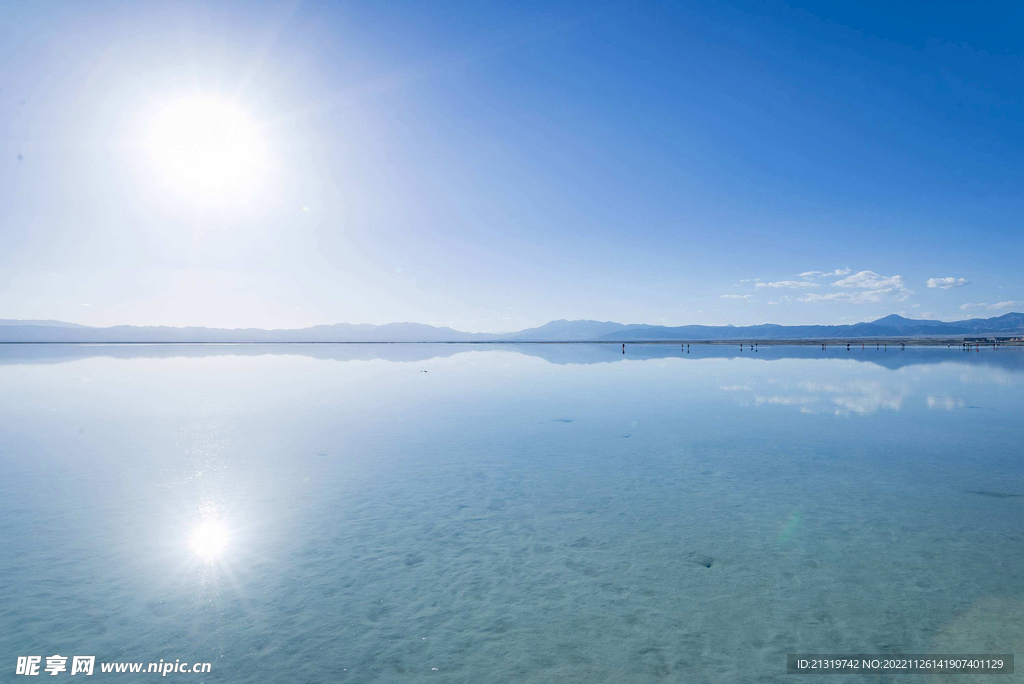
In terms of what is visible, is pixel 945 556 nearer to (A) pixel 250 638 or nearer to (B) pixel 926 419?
(A) pixel 250 638

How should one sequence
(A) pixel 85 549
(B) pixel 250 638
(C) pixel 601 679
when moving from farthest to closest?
(A) pixel 85 549 → (B) pixel 250 638 → (C) pixel 601 679

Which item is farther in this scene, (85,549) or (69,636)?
(85,549)

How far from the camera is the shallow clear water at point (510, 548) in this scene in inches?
264

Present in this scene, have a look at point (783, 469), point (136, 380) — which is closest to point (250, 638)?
point (783, 469)

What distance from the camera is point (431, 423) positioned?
932 inches

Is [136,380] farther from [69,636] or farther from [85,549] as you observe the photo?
[69,636]

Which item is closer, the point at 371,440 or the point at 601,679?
the point at 601,679

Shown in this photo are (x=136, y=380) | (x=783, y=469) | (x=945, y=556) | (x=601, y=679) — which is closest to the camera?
(x=601, y=679)

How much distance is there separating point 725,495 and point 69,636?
13825 millimetres

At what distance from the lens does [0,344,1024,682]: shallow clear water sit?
22.0ft

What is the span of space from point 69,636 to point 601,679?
308 inches

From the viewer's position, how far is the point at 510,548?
31.8 ft

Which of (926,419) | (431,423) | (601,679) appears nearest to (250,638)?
(601,679)

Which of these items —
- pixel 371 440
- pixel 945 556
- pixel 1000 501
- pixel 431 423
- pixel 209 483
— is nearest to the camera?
pixel 945 556
